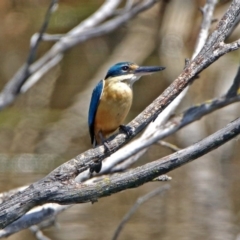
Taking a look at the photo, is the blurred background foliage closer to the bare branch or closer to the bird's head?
the bare branch

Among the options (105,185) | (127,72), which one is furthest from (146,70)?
(105,185)

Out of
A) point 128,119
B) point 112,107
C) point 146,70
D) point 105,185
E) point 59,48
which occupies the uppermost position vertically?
point 128,119

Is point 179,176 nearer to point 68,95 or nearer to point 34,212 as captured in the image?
point 68,95

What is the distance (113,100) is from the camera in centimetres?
372

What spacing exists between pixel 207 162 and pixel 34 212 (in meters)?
3.99

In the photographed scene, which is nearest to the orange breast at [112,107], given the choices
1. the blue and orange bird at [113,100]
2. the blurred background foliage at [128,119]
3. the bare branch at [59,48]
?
→ the blue and orange bird at [113,100]

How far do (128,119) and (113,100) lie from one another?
16.2 ft

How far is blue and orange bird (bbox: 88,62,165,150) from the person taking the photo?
369 cm

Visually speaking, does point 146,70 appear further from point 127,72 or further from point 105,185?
point 105,185

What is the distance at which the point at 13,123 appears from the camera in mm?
8562

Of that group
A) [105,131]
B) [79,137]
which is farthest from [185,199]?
[105,131]

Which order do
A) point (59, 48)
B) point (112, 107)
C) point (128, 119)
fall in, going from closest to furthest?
point (112, 107) < point (59, 48) < point (128, 119)

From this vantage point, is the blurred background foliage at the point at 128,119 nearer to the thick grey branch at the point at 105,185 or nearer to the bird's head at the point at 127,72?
the bird's head at the point at 127,72

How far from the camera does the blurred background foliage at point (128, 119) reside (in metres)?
6.45
